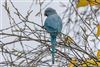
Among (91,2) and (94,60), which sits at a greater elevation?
(91,2)

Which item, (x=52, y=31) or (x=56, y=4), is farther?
(x=56, y=4)

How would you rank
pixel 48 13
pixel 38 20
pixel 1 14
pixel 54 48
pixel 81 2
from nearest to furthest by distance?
1. pixel 54 48
2. pixel 48 13
3. pixel 81 2
4. pixel 38 20
5. pixel 1 14

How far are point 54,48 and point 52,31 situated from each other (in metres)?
0.05

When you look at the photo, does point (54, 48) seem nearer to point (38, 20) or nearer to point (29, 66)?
point (29, 66)

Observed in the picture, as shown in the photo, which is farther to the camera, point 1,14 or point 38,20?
point 1,14

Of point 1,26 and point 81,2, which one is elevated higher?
point 81,2

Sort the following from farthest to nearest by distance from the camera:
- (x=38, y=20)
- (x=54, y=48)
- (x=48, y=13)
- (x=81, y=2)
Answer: (x=38, y=20), (x=81, y=2), (x=48, y=13), (x=54, y=48)

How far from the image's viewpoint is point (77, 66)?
4.37 ft

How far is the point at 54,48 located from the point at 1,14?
2.12 meters

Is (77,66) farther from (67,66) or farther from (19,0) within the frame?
(19,0)

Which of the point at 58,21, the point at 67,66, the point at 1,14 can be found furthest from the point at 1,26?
the point at 58,21

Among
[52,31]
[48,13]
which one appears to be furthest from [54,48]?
[48,13]

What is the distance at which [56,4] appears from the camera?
3111 millimetres

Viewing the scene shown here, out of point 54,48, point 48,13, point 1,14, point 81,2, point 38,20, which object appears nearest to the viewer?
point 54,48
